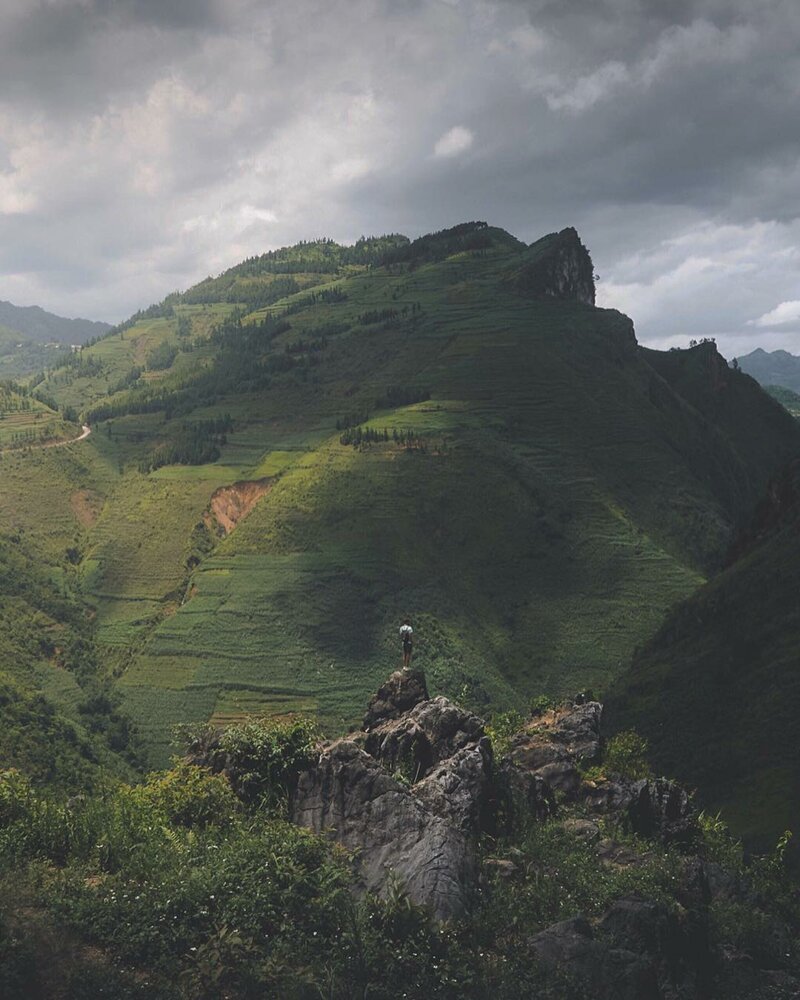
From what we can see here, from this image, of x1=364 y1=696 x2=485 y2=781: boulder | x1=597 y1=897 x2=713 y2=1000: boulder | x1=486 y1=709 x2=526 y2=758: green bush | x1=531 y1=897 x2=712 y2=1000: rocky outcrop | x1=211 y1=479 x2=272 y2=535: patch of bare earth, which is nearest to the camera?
x1=531 y1=897 x2=712 y2=1000: rocky outcrop

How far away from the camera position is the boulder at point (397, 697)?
98.5 feet

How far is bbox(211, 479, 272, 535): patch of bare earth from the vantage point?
178 meters

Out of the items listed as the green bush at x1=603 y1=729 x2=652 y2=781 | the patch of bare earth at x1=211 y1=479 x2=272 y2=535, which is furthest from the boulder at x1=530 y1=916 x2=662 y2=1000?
the patch of bare earth at x1=211 y1=479 x2=272 y2=535

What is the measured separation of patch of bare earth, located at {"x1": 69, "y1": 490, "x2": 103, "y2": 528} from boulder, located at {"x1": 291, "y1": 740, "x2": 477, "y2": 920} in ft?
598

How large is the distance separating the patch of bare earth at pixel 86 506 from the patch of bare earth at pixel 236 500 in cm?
3254

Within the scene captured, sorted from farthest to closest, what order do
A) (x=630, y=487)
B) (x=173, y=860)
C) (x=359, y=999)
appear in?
1. (x=630, y=487)
2. (x=173, y=860)
3. (x=359, y=999)

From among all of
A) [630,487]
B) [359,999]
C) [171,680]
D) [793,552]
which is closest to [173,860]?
[359,999]

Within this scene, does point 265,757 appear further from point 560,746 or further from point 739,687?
point 739,687

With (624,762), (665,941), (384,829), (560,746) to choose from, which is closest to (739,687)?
(624,762)

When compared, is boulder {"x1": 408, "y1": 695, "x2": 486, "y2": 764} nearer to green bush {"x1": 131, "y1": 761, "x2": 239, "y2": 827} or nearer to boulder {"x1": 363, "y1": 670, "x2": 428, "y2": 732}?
boulder {"x1": 363, "y1": 670, "x2": 428, "y2": 732}

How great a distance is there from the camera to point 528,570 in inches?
5901

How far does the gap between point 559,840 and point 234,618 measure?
122323mm

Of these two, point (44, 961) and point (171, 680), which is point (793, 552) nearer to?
point (44, 961)

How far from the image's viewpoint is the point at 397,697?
1196 inches
